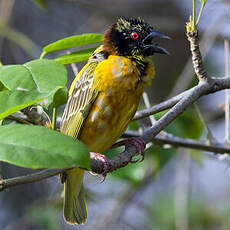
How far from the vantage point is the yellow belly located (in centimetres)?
290

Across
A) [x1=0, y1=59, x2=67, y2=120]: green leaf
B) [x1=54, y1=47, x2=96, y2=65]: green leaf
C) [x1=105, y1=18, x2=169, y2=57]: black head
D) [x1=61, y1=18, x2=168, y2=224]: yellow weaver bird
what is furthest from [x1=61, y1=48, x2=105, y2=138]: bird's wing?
[x1=0, y1=59, x2=67, y2=120]: green leaf

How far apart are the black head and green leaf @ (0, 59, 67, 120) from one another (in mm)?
1171

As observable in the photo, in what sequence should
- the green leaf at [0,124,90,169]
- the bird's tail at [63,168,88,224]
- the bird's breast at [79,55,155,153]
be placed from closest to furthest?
the green leaf at [0,124,90,169], the bird's breast at [79,55,155,153], the bird's tail at [63,168,88,224]

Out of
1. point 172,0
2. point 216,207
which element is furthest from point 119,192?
point 172,0

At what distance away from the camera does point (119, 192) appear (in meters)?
5.24

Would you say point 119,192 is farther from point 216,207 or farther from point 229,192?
point 229,192

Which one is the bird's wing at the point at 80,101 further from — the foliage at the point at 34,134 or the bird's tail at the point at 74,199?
the foliage at the point at 34,134

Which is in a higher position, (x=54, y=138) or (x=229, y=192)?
(x=54, y=138)

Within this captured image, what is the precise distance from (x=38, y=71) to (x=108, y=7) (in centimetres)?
501

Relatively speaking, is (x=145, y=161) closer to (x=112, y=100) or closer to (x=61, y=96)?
(x=112, y=100)

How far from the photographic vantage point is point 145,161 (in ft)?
13.9

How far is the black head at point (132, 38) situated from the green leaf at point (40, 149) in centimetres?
183

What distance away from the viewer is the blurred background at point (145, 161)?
4130 millimetres

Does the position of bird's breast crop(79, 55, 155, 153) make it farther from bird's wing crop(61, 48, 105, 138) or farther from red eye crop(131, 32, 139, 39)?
red eye crop(131, 32, 139, 39)
